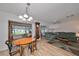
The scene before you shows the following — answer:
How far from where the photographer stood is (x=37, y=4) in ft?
5.18

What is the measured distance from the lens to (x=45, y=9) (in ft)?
5.51

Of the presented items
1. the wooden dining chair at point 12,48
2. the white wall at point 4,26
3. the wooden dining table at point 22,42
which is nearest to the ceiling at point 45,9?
the white wall at point 4,26

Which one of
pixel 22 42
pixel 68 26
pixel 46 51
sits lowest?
pixel 46 51

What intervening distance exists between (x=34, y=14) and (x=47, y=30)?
1.53ft

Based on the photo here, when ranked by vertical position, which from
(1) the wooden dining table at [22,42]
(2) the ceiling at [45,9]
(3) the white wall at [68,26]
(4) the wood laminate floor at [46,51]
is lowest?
(4) the wood laminate floor at [46,51]

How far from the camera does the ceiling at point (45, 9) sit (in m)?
1.58

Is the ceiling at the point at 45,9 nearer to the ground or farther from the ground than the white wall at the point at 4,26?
farther from the ground

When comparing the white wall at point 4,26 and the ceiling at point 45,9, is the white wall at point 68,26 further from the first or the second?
the white wall at point 4,26

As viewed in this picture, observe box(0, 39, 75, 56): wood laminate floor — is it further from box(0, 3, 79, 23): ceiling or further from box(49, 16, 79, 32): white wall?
box(0, 3, 79, 23): ceiling

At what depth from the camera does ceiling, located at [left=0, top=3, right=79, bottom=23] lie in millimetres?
1578

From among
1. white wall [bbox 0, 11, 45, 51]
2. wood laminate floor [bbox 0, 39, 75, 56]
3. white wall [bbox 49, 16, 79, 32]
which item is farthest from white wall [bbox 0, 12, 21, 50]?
white wall [bbox 49, 16, 79, 32]

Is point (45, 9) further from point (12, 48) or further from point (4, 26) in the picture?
point (12, 48)

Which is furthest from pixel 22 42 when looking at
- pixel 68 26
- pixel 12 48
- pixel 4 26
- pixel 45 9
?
pixel 68 26

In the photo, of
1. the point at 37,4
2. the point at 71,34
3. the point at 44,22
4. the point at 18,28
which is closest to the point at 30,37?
the point at 18,28
